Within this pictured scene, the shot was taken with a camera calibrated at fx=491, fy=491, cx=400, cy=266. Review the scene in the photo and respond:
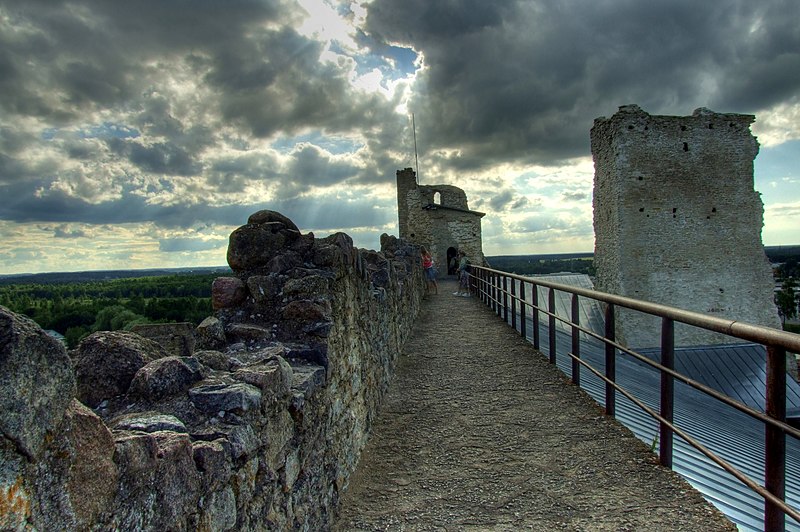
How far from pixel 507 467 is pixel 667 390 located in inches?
48.7

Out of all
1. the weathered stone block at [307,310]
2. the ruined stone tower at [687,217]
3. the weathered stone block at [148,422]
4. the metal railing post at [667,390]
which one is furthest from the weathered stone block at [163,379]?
the ruined stone tower at [687,217]

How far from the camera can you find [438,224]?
2591 centimetres

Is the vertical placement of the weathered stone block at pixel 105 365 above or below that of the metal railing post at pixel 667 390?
above

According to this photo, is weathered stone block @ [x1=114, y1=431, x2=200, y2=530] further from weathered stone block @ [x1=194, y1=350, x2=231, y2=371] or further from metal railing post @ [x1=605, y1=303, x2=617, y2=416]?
metal railing post @ [x1=605, y1=303, x2=617, y2=416]

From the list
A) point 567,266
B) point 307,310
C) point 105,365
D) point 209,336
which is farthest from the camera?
point 567,266

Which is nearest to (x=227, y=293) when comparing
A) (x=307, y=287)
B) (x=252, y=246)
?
(x=252, y=246)

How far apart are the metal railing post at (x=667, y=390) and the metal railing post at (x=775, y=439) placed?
807 millimetres

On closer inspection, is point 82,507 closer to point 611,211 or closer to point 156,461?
point 156,461

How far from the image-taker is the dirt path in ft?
9.62

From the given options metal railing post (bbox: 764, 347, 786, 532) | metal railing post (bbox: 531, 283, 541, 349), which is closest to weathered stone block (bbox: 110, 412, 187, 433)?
metal railing post (bbox: 764, 347, 786, 532)

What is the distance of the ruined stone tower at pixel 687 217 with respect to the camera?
17.5m

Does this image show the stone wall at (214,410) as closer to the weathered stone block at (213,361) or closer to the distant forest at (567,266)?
the weathered stone block at (213,361)

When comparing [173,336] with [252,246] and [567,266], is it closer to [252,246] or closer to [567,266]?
[252,246]

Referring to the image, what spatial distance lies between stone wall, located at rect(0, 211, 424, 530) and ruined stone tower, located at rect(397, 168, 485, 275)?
21.7m
